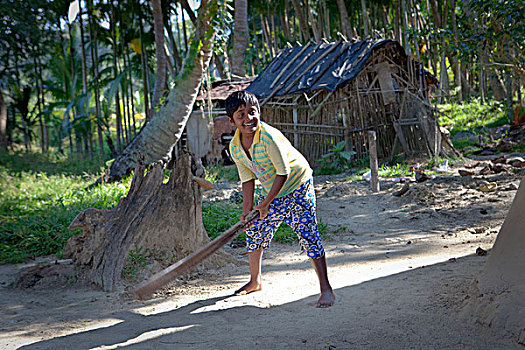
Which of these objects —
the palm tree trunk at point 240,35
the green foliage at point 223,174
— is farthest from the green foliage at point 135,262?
the palm tree trunk at point 240,35

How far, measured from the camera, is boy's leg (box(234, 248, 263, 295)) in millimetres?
3506

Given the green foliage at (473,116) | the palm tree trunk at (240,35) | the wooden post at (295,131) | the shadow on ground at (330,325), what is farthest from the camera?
A: the green foliage at (473,116)

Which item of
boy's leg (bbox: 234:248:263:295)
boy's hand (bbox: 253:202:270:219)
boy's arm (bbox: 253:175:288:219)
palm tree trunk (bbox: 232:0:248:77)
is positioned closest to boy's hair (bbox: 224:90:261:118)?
boy's arm (bbox: 253:175:288:219)

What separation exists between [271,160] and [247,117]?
0.33m

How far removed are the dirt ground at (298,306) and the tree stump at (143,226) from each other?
0.30 meters

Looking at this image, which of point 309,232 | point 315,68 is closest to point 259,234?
point 309,232

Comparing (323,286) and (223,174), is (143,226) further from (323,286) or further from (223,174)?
(223,174)

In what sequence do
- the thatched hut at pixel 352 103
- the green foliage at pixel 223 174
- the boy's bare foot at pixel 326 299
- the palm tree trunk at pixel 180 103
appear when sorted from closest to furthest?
the boy's bare foot at pixel 326 299, the palm tree trunk at pixel 180 103, the green foliage at pixel 223 174, the thatched hut at pixel 352 103

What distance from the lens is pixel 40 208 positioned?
700 centimetres

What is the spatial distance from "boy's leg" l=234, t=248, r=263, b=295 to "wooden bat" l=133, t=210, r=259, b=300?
0.34 metres

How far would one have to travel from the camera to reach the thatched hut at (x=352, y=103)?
11.0 meters

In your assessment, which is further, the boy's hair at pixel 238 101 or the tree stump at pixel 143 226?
the tree stump at pixel 143 226

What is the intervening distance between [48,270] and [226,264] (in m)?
1.59

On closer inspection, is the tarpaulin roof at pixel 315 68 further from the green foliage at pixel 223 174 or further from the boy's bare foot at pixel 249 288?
the boy's bare foot at pixel 249 288
